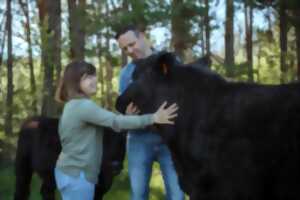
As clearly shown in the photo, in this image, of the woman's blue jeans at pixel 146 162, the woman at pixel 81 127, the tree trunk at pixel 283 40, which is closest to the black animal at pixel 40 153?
the woman's blue jeans at pixel 146 162

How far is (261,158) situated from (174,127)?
2.75ft

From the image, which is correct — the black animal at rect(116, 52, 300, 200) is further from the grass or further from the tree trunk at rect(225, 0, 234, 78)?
the tree trunk at rect(225, 0, 234, 78)

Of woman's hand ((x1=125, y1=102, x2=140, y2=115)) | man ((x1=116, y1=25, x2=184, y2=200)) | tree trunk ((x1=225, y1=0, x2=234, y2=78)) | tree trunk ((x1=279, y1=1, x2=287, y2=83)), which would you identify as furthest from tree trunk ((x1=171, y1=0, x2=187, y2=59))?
woman's hand ((x1=125, y1=102, x2=140, y2=115))

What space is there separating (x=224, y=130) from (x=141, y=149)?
1119 millimetres

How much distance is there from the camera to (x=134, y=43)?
17.3ft

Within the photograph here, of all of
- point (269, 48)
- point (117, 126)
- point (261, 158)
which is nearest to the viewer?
point (261, 158)

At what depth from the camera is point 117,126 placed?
4660 mm

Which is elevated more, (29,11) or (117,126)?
(29,11)

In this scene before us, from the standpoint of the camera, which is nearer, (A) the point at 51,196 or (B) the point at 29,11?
(A) the point at 51,196

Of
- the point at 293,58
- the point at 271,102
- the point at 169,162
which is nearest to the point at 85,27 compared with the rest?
the point at 293,58

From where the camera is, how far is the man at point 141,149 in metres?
5.28

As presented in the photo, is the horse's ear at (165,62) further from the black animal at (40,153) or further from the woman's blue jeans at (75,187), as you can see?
the black animal at (40,153)

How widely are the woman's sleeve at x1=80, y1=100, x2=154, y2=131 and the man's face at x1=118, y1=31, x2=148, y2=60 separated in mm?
864

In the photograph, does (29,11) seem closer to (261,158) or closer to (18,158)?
(18,158)
